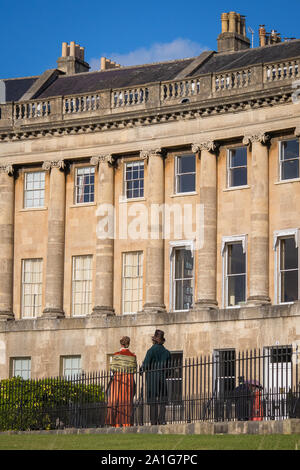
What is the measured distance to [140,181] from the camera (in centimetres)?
5259

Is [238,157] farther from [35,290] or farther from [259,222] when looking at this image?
[35,290]

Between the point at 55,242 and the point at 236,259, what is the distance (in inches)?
329

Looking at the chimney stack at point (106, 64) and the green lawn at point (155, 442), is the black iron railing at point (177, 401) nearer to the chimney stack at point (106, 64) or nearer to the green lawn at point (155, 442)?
the green lawn at point (155, 442)

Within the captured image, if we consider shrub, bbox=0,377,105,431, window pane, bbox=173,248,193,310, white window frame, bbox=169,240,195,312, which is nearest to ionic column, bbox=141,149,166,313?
white window frame, bbox=169,240,195,312

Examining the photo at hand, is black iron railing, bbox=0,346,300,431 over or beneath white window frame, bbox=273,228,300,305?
beneath

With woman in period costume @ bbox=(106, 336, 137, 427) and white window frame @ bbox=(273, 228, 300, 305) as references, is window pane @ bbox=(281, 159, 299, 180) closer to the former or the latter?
white window frame @ bbox=(273, 228, 300, 305)

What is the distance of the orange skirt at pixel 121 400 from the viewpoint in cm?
3178

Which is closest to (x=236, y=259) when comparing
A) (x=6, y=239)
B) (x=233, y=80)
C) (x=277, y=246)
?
(x=277, y=246)

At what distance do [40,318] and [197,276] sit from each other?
7.26 meters

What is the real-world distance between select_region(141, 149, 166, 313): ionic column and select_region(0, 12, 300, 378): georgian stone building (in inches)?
2.0

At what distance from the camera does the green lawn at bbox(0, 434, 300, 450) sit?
24.0 metres

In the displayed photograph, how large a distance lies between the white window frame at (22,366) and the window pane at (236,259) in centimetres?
980
